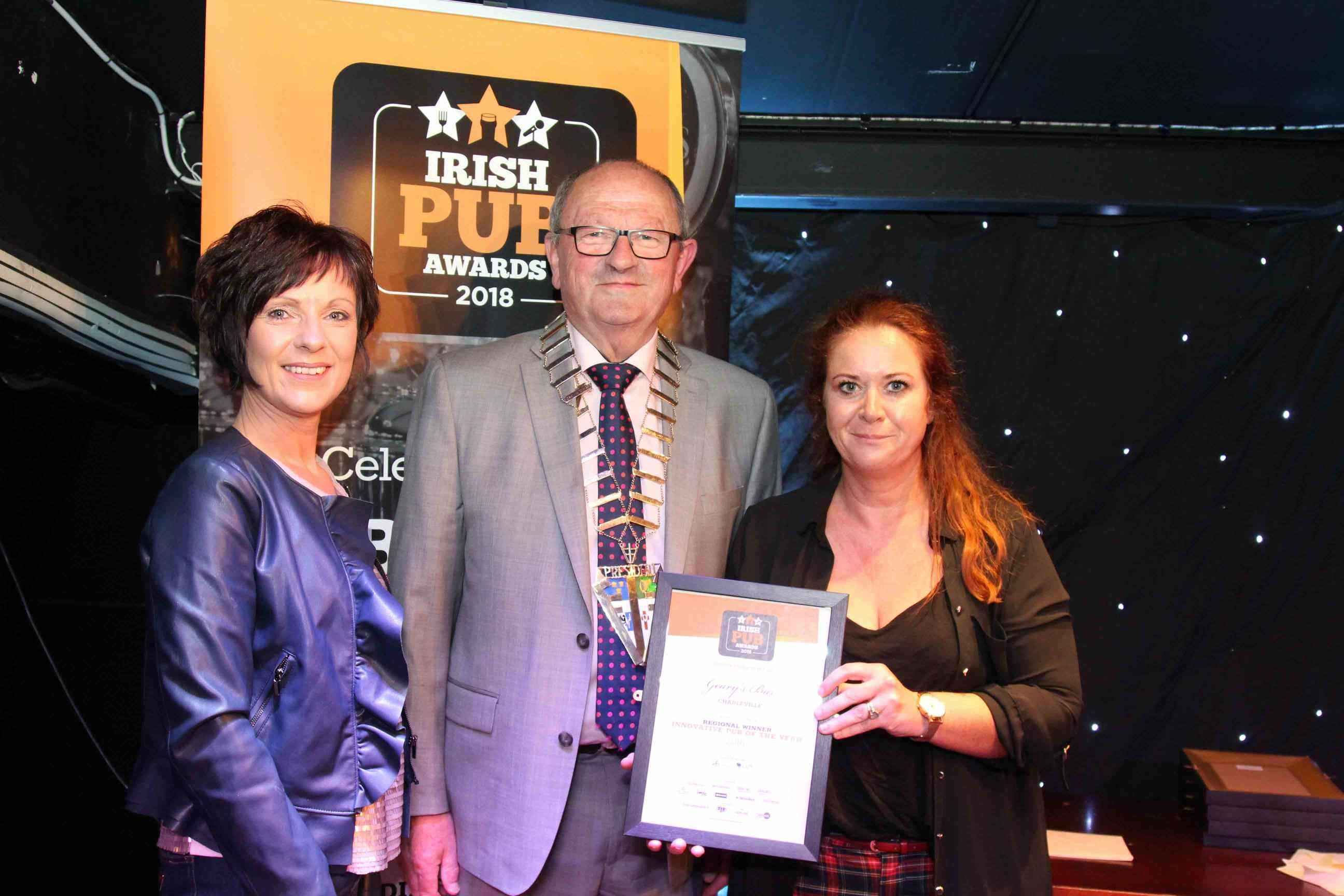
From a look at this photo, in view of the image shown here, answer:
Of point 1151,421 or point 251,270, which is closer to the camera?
point 251,270

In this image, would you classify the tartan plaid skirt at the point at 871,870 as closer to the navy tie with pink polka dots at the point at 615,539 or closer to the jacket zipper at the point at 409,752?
the navy tie with pink polka dots at the point at 615,539

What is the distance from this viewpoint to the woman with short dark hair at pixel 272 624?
1611mm

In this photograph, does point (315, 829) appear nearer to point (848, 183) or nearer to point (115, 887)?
point (115, 887)

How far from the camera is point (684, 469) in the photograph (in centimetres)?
237

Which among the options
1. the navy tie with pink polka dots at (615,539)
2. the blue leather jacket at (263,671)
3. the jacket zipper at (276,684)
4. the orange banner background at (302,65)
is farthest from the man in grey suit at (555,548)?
the orange banner background at (302,65)

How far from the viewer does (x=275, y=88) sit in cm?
281

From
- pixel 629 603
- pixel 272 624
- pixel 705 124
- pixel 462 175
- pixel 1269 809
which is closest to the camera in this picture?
pixel 272 624

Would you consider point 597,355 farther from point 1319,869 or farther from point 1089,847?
point 1319,869

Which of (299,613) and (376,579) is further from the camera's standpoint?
(376,579)

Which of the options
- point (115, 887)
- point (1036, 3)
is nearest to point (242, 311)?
point (115, 887)

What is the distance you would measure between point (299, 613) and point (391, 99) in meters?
1.70

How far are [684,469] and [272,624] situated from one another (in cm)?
97

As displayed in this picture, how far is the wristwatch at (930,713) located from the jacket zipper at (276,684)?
3.67ft

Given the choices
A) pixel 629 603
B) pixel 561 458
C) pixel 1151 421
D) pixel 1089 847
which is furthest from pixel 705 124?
pixel 1089 847
